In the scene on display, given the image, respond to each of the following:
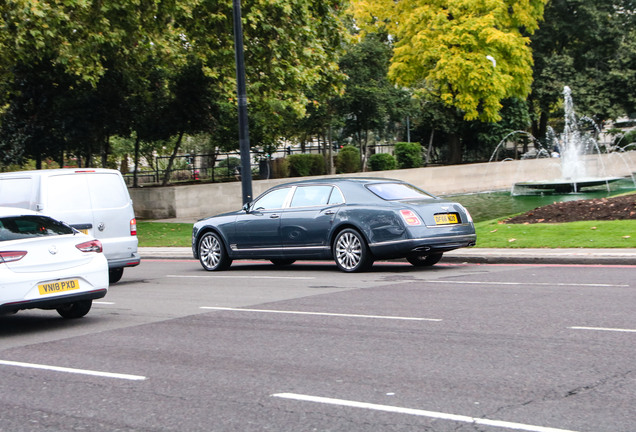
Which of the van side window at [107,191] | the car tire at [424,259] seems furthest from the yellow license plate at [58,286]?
the car tire at [424,259]

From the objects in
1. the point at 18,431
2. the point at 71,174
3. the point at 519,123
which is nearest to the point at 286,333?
the point at 18,431

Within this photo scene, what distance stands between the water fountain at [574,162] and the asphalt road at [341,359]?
24766 mm

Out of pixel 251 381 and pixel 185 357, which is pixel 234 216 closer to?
pixel 185 357

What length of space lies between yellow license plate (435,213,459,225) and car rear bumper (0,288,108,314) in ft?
18.9

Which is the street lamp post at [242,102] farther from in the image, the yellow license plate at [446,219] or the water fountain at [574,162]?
the water fountain at [574,162]

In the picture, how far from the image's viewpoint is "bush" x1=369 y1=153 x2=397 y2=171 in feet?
140

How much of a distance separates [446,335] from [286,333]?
1.66 m

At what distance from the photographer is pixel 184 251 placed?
67.2 ft

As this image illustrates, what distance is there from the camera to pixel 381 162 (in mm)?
42625

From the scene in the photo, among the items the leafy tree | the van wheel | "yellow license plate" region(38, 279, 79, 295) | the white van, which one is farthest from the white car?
the leafy tree

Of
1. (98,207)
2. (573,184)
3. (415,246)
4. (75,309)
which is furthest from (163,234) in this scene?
(573,184)

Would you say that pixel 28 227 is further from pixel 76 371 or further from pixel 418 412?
pixel 418 412

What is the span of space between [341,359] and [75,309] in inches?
183

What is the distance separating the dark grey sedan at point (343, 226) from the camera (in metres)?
13.4
